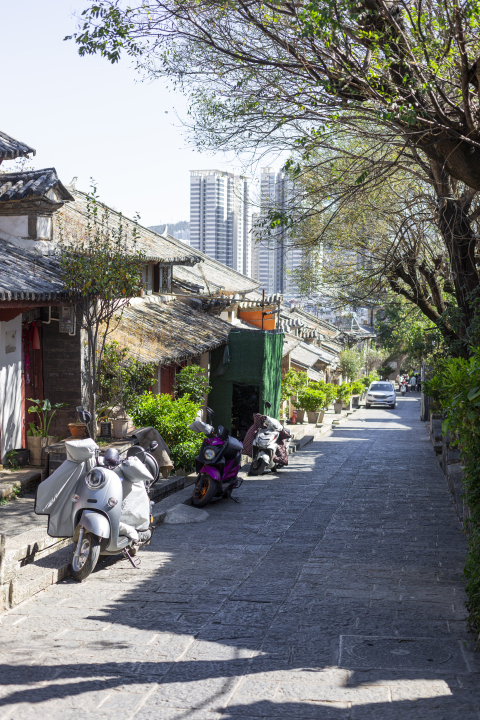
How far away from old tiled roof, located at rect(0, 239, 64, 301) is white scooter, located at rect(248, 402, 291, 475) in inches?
200

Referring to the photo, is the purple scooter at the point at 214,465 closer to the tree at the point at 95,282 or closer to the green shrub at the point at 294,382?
the tree at the point at 95,282

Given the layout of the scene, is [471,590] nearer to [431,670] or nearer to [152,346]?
[431,670]

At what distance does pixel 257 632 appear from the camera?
17.0 ft

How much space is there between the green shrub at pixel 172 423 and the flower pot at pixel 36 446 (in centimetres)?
161

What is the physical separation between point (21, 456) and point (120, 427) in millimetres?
1982

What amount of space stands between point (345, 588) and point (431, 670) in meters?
1.84

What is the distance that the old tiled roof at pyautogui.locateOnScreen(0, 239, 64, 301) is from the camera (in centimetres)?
964

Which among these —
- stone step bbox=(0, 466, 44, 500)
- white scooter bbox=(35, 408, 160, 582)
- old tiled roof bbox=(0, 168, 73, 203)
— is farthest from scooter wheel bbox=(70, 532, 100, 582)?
old tiled roof bbox=(0, 168, 73, 203)

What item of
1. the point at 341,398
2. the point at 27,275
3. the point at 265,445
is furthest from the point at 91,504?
the point at 341,398

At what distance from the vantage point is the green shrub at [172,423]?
12.0 m

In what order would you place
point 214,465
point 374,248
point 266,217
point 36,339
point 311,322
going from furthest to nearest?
point 311,322
point 374,248
point 36,339
point 214,465
point 266,217

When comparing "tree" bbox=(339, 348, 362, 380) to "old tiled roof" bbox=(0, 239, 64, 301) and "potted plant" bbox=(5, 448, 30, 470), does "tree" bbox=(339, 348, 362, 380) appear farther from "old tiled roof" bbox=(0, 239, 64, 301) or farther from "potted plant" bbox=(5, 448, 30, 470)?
"potted plant" bbox=(5, 448, 30, 470)

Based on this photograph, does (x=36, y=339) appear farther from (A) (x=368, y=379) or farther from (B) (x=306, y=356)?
(A) (x=368, y=379)

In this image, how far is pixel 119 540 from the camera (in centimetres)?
679
